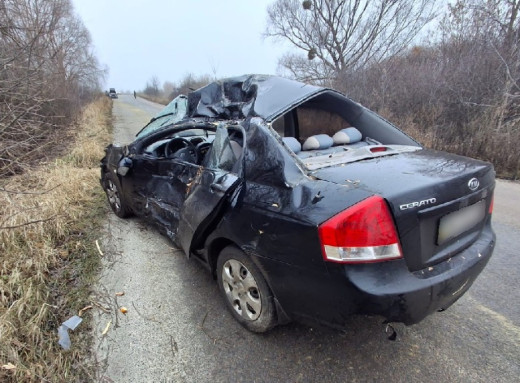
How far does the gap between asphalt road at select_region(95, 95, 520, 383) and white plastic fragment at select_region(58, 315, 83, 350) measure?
6.5 inches

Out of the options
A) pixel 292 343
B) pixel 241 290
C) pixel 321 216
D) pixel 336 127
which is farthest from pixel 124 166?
pixel 321 216

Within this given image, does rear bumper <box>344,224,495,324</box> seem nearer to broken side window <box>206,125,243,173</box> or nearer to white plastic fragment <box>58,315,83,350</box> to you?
broken side window <box>206,125,243,173</box>

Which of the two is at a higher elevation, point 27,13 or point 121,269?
A: point 27,13

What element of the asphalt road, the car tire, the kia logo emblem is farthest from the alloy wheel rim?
the car tire

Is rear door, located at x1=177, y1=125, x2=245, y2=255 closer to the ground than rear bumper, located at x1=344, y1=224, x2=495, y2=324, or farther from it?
farther from it

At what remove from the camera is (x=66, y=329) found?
90.8 inches

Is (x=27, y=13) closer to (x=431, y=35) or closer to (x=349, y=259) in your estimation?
(x=349, y=259)

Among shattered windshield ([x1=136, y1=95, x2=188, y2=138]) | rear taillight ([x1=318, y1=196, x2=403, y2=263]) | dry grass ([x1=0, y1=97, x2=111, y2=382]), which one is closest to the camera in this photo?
rear taillight ([x1=318, y1=196, x2=403, y2=263])

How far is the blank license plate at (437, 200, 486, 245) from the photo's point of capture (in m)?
1.78

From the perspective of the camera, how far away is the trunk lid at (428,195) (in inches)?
64.3

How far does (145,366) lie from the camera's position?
204 centimetres

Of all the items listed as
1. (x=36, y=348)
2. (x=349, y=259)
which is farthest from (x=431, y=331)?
(x=36, y=348)

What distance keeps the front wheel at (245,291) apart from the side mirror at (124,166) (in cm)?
195

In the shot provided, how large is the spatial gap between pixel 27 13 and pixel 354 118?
262 inches
